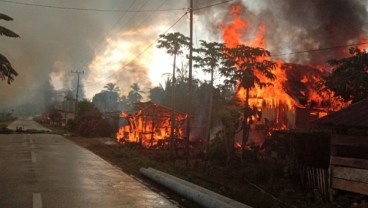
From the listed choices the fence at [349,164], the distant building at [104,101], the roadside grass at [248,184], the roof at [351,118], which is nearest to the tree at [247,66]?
the roadside grass at [248,184]

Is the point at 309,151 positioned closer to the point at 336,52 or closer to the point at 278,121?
the point at 278,121

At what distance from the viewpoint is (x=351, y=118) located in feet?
43.3

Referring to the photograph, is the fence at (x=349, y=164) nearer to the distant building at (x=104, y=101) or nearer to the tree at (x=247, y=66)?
the tree at (x=247, y=66)

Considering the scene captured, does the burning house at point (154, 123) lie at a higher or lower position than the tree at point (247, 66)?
lower

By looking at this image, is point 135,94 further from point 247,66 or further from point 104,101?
point 247,66

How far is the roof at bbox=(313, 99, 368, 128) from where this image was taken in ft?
41.2

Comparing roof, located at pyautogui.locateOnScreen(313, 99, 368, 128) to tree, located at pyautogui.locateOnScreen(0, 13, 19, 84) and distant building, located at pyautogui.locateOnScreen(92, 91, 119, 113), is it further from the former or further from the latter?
distant building, located at pyautogui.locateOnScreen(92, 91, 119, 113)

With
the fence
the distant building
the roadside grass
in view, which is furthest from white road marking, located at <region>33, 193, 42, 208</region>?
the distant building

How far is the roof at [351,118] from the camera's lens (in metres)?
12.5

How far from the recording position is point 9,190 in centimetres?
1028

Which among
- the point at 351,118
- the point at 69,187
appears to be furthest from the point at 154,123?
the point at 69,187

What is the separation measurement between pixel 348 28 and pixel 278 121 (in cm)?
1156

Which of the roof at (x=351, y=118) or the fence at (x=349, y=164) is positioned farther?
the roof at (x=351, y=118)

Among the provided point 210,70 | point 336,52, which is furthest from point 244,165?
point 336,52
